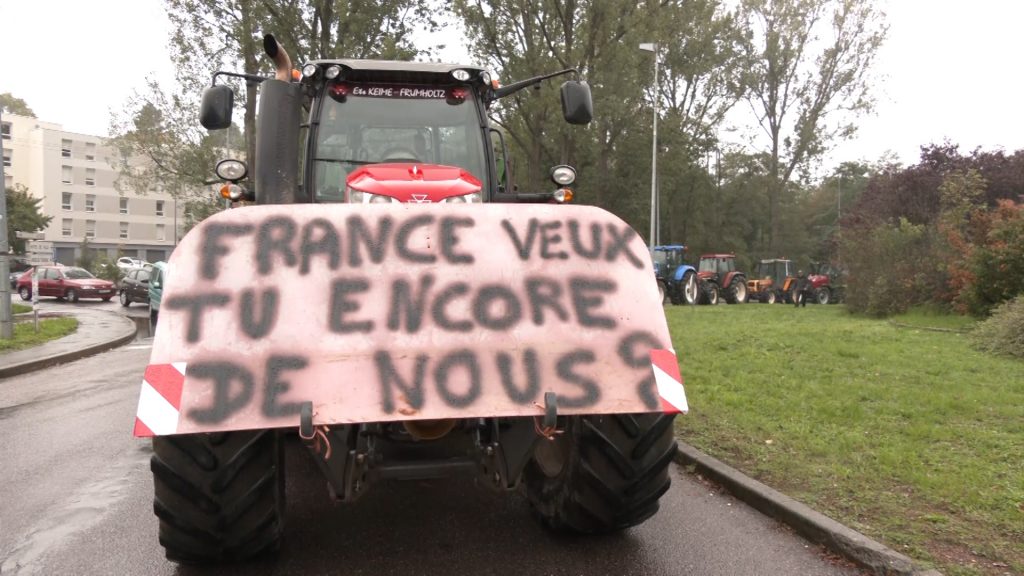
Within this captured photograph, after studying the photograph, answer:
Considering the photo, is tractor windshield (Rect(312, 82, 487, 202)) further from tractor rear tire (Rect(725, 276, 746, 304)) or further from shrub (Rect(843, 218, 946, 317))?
tractor rear tire (Rect(725, 276, 746, 304))

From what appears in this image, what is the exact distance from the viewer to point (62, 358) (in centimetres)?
1334

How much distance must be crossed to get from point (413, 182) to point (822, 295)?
113ft

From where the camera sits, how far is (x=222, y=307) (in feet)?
9.51

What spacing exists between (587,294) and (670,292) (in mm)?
25834

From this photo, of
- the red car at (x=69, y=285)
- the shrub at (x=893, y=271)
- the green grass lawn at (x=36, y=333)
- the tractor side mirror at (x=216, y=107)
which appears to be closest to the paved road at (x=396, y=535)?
the tractor side mirror at (x=216, y=107)

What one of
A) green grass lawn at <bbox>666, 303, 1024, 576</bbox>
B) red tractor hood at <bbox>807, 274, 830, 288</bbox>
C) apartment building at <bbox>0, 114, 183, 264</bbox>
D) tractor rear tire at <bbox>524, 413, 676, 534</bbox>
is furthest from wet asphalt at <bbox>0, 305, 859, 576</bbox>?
apartment building at <bbox>0, 114, 183, 264</bbox>

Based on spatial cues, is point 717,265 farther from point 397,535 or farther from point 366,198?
point 397,535

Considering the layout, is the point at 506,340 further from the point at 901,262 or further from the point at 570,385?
the point at 901,262

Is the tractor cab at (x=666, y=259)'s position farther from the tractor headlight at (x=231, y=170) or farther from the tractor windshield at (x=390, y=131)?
the tractor headlight at (x=231, y=170)

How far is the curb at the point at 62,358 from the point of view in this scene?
459 inches

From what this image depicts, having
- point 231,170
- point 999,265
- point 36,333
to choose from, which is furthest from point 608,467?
point 36,333

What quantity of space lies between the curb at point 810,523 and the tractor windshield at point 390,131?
277cm

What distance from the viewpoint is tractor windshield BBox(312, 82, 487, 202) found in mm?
5293

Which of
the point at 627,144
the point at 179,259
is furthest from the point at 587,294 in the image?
the point at 627,144
